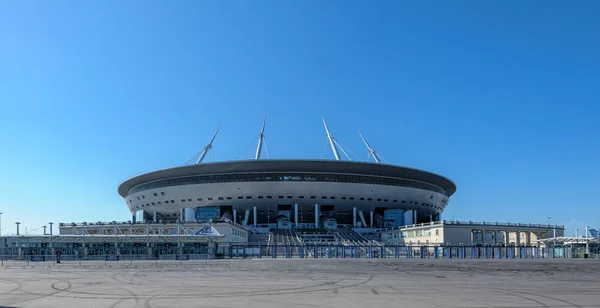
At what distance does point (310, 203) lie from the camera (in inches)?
4190

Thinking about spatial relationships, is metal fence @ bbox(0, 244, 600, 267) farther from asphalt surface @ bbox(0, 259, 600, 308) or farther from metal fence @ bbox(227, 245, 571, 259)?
asphalt surface @ bbox(0, 259, 600, 308)

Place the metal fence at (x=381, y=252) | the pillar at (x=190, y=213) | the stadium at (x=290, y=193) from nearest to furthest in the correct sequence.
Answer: the metal fence at (x=381, y=252)
the stadium at (x=290, y=193)
the pillar at (x=190, y=213)

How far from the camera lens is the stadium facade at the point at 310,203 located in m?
90.3

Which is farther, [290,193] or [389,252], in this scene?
[290,193]

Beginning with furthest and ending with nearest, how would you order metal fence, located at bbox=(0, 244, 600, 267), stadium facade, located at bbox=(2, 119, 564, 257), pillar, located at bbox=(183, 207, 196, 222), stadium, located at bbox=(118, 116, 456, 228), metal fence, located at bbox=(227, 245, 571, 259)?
pillar, located at bbox=(183, 207, 196, 222), stadium, located at bbox=(118, 116, 456, 228), stadium facade, located at bbox=(2, 119, 564, 257), metal fence, located at bbox=(227, 245, 571, 259), metal fence, located at bbox=(0, 244, 600, 267)

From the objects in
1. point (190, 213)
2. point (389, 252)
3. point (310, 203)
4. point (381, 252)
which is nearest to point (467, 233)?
point (389, 252)

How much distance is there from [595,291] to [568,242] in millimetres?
61085

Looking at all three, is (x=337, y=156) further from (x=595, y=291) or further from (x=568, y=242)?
(x=595, y=291)

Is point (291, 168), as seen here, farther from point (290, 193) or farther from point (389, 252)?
point (389, 252)

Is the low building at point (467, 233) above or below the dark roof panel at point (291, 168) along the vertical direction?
below

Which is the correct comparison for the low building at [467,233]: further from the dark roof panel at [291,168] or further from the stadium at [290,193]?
the dark roof panel at [291,168]

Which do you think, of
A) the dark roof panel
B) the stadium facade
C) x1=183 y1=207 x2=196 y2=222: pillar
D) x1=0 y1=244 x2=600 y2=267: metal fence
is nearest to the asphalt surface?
x1=0 y1=244 x2=600 y2=267: metal fence

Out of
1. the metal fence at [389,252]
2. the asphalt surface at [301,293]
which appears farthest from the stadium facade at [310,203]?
the asphalt surface at [301,293]

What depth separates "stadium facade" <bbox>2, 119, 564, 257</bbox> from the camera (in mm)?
90312
